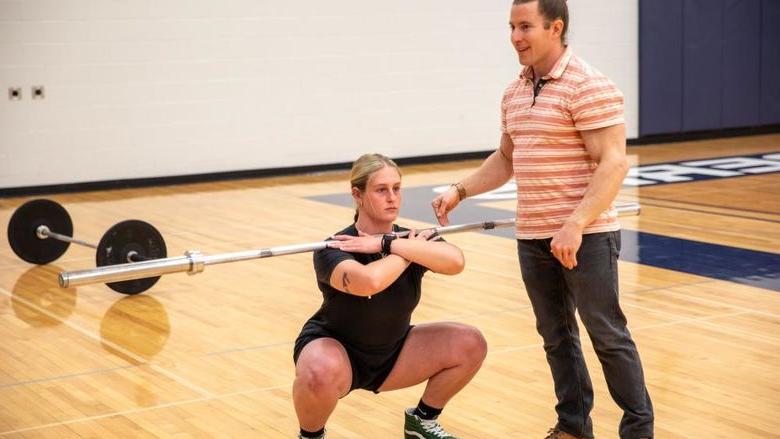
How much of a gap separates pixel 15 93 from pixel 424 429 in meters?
8.12

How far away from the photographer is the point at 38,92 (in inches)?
421

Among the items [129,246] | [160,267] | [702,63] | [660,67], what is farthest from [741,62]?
[160,267]

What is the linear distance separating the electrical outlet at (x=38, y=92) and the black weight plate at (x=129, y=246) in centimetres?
491

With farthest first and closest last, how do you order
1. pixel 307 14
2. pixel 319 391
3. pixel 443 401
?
pixel 307 14 → pixel 443 401 → pixel 319 391

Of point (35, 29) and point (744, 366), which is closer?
point (744, 366)

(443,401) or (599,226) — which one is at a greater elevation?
(599,226)

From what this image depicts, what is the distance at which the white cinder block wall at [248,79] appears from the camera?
35.2 ft

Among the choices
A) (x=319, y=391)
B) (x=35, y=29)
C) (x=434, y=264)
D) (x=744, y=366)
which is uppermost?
(x=35, y=29)

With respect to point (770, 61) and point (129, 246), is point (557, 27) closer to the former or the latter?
point (129, 246)

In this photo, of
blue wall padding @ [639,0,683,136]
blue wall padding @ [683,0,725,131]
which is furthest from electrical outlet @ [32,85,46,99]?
blue wall padding @ [683,0,725,131]

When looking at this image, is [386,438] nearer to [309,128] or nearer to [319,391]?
[319,391]

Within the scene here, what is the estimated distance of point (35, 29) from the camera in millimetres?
10562

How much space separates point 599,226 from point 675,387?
134 cm

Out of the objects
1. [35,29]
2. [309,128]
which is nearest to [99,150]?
[35,29]
